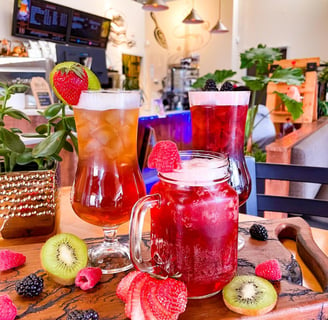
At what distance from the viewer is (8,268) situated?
2.56 ft

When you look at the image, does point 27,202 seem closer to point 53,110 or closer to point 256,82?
point 53,110

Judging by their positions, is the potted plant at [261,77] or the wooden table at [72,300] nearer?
the wooden table at [72,300]

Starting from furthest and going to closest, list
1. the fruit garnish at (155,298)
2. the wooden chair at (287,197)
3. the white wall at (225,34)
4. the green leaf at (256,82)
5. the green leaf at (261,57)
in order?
the white wall at (225,34), the green leaf at (261,57), the green leaf at (256,82), the wooden chair at (287,197), the fruit garnish at (155,298)

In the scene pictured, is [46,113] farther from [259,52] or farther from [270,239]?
[259,52]

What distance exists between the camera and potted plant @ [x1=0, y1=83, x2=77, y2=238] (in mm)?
872

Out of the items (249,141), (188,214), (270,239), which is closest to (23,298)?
(188,214)

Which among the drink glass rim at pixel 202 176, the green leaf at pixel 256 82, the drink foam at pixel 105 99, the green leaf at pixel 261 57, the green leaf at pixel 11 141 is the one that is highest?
the green leaf at pixel 261 57

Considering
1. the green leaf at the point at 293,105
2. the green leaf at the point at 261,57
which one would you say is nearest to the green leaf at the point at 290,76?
the green leaf at the point at 293,105

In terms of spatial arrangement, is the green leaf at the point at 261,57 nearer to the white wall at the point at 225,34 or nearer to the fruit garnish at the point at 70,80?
the fruit garnish at the point at 70,80

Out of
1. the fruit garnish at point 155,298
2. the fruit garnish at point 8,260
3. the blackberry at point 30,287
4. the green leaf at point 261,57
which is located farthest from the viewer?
the green leaf at point 261,57

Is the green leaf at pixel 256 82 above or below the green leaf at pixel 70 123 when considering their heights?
above

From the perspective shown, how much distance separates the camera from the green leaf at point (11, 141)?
848mm

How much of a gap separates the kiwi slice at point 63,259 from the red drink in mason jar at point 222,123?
1.30 feet

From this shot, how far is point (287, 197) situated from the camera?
4.86 feet
